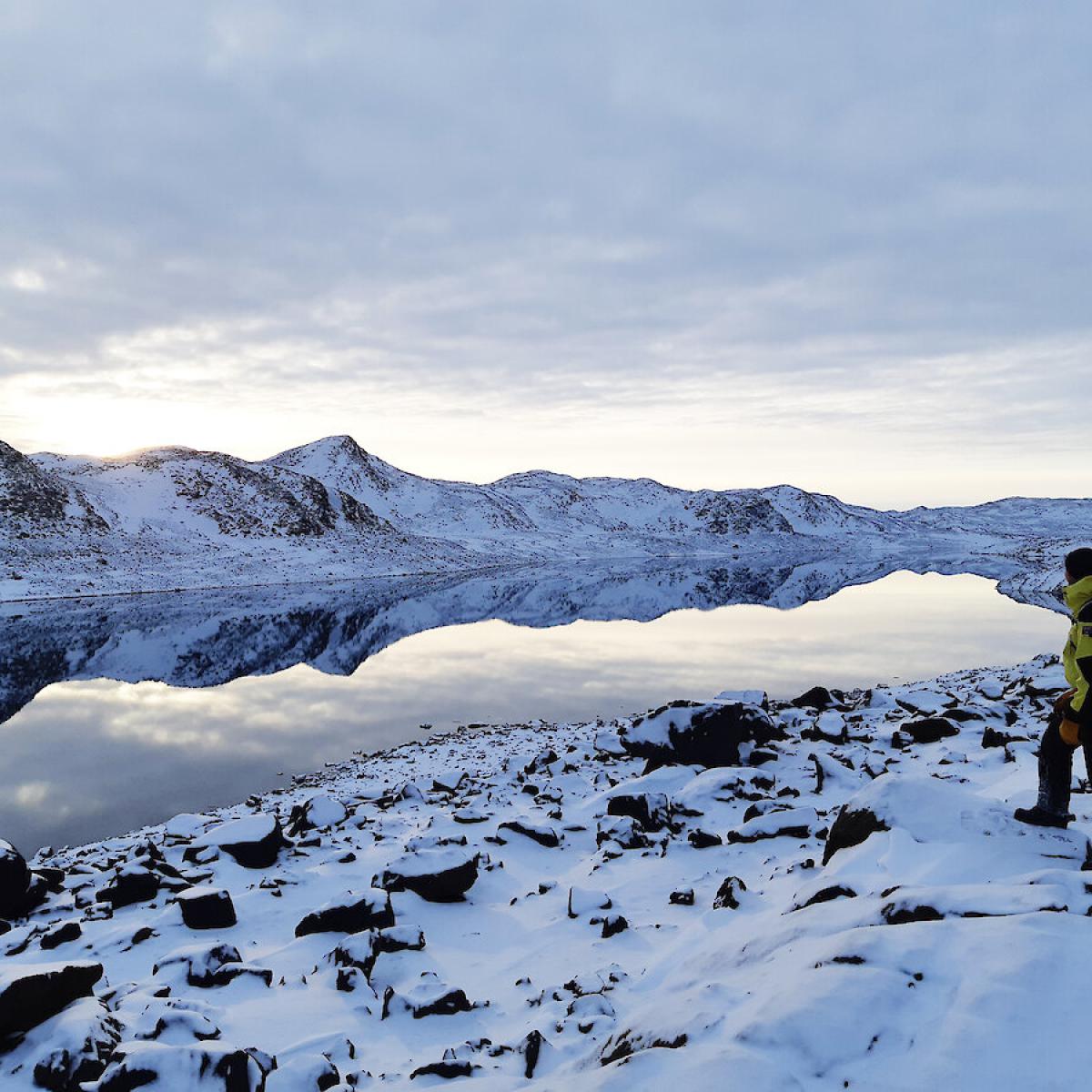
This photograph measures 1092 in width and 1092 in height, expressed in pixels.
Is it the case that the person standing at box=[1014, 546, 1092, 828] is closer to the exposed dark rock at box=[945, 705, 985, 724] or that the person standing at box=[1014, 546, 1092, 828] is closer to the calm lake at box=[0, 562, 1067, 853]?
the exposed dark rock at box=[945, 705, 985, 724]

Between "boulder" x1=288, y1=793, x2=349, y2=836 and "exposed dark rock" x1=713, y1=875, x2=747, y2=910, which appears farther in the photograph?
"boulder" x1=288, y1=793, x2=349, y2=836

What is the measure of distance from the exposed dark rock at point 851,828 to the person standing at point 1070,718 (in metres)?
1.19

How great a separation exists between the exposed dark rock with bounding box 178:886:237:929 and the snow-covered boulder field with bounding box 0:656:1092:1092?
3 cm

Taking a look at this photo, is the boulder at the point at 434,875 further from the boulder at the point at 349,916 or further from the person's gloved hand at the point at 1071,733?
the person's gloved hand at the point at 1071,733

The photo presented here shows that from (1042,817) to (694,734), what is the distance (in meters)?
7.52

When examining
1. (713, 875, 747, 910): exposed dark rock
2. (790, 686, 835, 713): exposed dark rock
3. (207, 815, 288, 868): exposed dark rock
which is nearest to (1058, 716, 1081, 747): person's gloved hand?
(713, 875, 747, 910): exposed dark rock

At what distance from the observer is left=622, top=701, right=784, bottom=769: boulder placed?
537 inches

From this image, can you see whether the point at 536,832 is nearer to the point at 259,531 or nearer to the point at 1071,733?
the point at 1071,733

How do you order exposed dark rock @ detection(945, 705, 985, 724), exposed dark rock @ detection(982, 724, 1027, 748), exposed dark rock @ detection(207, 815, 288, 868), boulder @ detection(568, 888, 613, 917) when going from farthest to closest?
1. exposed dark rock @ detection(945, 705, 985, 724)
2. exposed dark rock @ detection(982, 724, 1027, 748)
3. exposed dark rock @ detection(207, 815, 288, 868)
4. boulder @ detection(568, 888, 613, 917)

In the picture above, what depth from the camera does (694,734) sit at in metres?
13.7

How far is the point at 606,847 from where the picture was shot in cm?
972

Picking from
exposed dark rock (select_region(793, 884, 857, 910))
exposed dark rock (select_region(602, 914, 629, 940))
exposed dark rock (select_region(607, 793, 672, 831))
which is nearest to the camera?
exposed dark rock (select_region(793, 884, 857, 910))

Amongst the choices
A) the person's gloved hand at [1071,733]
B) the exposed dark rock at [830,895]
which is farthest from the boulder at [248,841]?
the person's gloved hand at [1071,733]

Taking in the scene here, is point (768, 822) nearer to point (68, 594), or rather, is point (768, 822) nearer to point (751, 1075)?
point (751, 1075)
